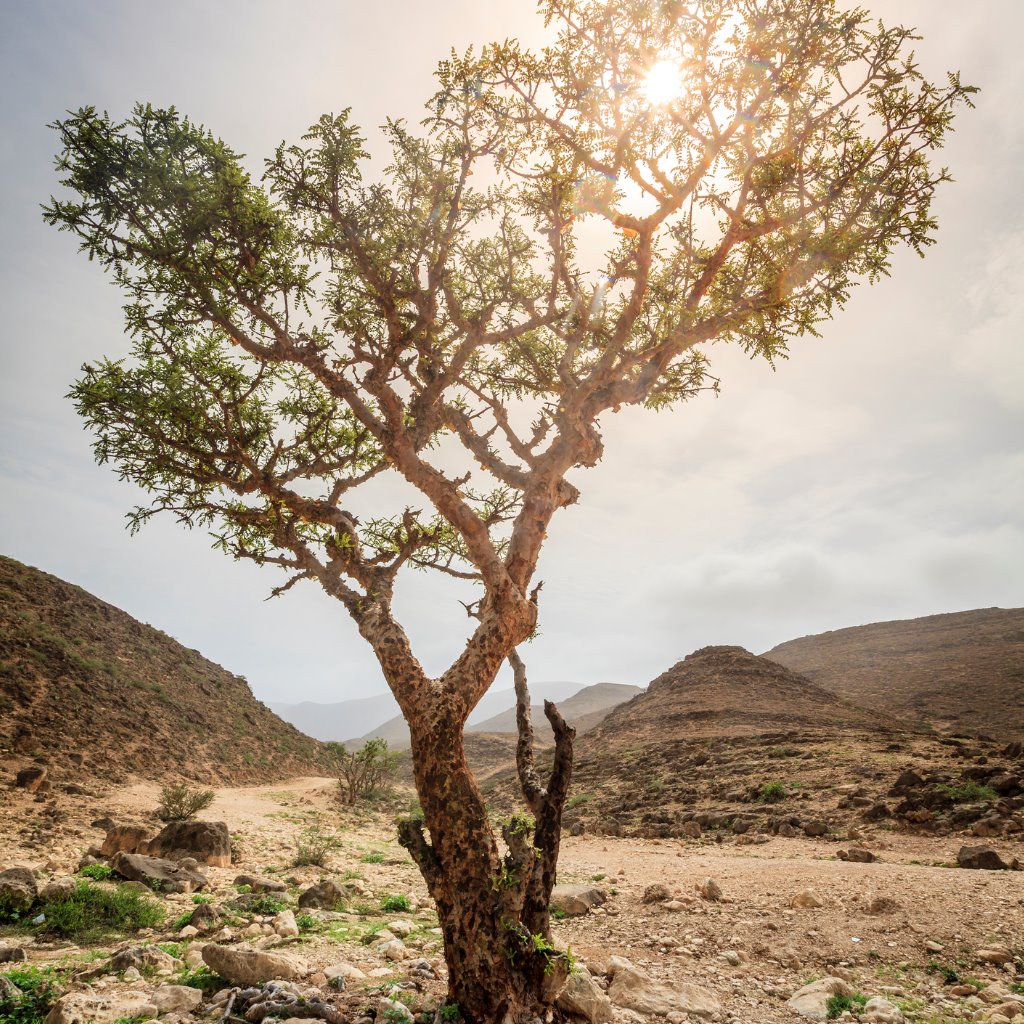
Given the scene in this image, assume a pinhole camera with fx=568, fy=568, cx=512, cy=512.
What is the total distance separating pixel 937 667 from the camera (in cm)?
4862

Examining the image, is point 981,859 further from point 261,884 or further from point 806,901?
point 261,884

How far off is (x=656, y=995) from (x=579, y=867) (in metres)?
9.14

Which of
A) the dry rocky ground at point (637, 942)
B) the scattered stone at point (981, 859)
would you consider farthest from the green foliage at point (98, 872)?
the scattered stone at point (981, 859)

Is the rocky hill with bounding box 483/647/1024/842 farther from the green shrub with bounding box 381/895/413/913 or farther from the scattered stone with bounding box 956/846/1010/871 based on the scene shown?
the green shrub with bounding box 381/895/413/913

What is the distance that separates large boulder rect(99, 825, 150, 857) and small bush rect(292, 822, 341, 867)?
3.15m

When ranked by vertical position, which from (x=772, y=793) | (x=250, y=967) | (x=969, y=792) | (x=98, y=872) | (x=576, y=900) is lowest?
(x=772, y=793)

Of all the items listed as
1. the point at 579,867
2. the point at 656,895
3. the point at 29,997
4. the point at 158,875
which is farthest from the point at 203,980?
the point at 579,867

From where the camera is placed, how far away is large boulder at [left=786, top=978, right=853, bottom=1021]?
5420 millimetres

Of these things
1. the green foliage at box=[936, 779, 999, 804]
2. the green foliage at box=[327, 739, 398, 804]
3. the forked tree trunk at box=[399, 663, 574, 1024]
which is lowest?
the green foliage at box=[327, 739, 398, 804]

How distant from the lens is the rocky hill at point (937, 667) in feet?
121

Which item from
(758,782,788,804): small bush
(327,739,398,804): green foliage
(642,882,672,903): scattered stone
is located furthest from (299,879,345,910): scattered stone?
(327,739,398,804): green foliage

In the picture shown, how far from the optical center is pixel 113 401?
8227 mm

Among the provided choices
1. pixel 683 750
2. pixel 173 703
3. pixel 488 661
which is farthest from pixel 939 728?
pixel 173 703

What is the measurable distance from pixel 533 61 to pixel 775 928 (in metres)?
→ 12.5
